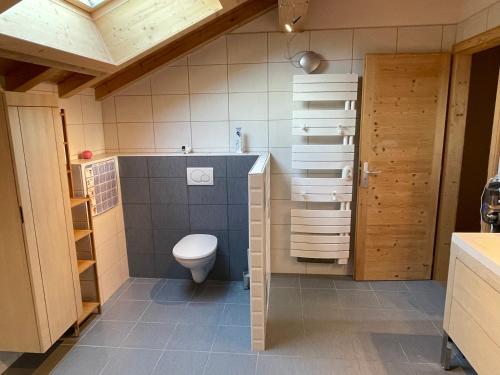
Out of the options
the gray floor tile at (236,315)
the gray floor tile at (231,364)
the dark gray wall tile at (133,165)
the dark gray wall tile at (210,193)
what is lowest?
the gray floor tile at (231,364)

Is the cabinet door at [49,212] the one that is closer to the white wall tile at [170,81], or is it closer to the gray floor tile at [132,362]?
the gray floor tile at [132,362]

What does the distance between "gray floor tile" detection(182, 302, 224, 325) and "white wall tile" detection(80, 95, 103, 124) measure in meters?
1.79

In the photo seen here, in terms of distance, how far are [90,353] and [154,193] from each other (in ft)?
4.47

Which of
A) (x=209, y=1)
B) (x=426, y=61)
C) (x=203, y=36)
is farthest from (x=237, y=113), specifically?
(x=426, y=61)

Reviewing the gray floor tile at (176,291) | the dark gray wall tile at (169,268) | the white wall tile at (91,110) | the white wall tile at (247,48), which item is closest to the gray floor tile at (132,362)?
the gray floor tile at (176,291)

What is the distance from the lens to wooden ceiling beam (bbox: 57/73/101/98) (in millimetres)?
2412

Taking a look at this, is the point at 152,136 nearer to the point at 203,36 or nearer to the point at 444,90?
the point at 203,36

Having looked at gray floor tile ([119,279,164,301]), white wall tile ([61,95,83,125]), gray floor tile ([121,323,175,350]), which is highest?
white wall tile ([61,95,83,125])

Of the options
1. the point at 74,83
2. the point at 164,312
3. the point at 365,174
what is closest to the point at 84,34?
the point at 74,83

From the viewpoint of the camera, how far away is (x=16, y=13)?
149cm

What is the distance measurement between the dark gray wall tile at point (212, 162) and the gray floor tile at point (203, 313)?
110cm

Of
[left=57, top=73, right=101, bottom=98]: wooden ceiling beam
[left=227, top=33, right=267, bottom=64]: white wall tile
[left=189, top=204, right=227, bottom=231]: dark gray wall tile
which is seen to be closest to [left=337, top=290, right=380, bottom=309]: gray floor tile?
[left=189, top=204, right=227, bottom=231]: dark gray wall tile

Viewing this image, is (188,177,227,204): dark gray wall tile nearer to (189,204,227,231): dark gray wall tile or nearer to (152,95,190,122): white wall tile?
(189,204,227,231): dark gray wall tile

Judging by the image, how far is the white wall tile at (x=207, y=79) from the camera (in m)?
2.92
